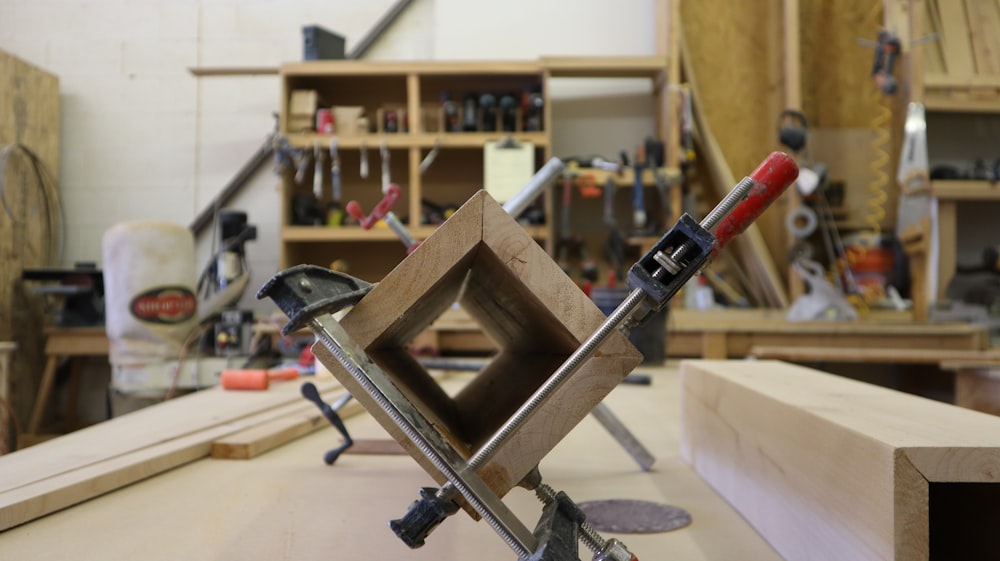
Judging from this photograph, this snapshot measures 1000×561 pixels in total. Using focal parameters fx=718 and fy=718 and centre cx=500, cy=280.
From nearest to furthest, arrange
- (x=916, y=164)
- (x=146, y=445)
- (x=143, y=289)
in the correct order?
(x=146, y=445) → (x=916, y=164) → (x=143, y=289)

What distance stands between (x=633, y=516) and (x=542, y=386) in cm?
37

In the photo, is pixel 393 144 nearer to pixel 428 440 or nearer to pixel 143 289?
pixel 143 289

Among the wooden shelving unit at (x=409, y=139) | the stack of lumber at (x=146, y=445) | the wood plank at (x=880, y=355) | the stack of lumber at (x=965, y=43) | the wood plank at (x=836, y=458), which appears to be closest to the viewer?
the wood plank at (x=836, y=458)

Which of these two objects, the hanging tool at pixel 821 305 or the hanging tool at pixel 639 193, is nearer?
the hanging tool at pixel 821 305

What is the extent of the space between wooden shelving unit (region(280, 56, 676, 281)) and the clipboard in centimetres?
7

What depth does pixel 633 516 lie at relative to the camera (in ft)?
2.68

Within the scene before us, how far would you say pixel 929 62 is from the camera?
3160 mm

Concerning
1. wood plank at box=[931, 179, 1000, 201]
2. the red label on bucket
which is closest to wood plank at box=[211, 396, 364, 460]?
the red label on bucket

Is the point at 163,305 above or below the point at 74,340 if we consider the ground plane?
above

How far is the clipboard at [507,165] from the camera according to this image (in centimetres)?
331

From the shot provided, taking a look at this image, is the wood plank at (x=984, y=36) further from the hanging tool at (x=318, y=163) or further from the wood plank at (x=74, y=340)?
the wood plank at (x=74, y=340)

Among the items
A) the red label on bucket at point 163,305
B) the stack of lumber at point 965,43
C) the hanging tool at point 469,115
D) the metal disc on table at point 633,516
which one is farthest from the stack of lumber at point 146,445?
the stack of lumber at point 965,43

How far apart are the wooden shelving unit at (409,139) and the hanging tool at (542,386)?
279 centimetres

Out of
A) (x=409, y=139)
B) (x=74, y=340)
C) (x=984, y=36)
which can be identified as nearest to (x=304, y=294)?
(x=409, y=139)
